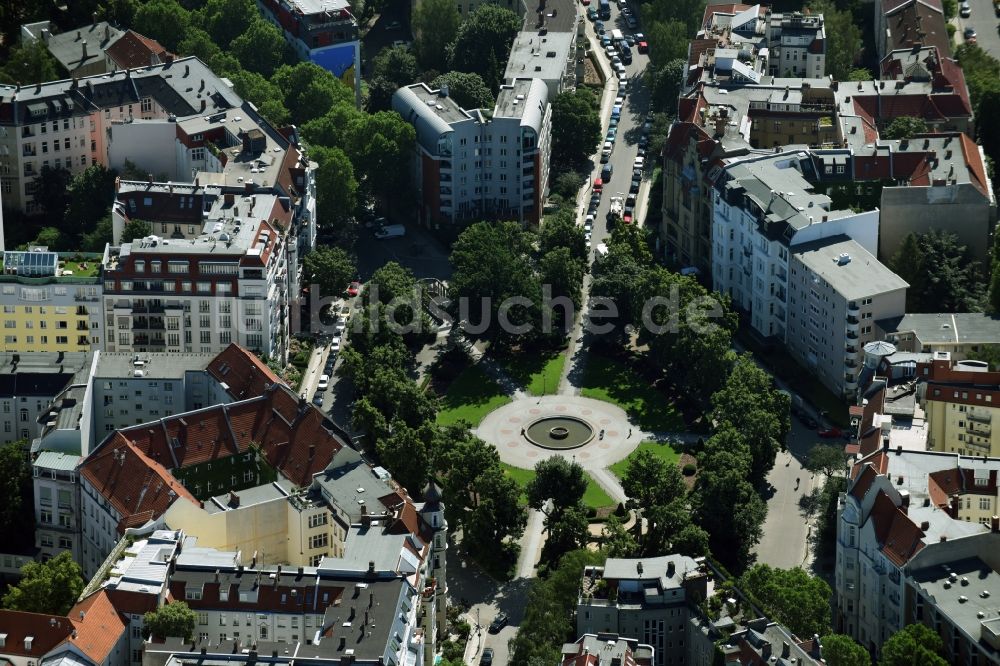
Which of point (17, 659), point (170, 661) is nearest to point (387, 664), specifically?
point (170, 661)

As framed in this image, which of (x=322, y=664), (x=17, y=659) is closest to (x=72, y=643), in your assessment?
(x=17, y=659)

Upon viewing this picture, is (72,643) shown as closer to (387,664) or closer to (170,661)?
(170,661)

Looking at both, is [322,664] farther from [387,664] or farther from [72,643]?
[72,643]

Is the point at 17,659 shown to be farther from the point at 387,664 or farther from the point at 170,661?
the point at 387,664

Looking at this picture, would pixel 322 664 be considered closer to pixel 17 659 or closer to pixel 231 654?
pixel 231 654

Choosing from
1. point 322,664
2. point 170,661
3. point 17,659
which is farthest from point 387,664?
point 17,659

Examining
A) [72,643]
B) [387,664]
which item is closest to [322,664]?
[387,664]
